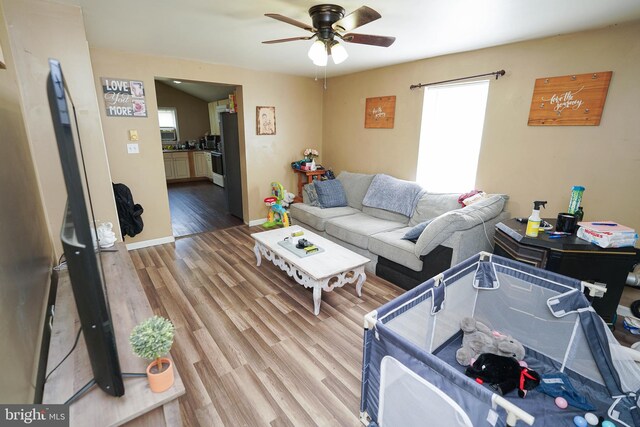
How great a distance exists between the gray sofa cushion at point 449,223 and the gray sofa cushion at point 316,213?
1424mm

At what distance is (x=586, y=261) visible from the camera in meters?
2.00

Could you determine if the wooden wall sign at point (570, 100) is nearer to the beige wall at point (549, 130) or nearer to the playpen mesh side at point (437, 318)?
the beige wall at point (549, 130)

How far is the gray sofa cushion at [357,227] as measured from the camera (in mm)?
3266

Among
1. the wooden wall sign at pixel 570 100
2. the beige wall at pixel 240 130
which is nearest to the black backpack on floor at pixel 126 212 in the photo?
the beige wall at pixel 240 130

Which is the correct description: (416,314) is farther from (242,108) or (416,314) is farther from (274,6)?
(242,108)

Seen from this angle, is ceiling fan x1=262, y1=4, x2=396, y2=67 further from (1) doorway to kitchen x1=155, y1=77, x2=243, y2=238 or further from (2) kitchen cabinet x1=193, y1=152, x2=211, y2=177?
(2) kitchen cabinet x1=193, y1=152, x2=211, y2=177

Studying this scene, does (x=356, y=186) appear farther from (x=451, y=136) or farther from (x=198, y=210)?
(x=198, y=210)

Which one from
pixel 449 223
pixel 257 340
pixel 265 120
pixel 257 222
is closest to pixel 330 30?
pixel 449 223

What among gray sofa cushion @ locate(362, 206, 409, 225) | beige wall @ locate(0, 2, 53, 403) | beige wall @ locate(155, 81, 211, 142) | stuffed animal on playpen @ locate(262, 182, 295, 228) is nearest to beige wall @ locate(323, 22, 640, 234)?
gray sofa cushion @ locate(362, 206, 409, 225)

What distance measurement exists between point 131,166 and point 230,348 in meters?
2.78

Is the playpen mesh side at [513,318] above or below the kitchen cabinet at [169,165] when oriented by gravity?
below

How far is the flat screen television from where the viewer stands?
756 mm

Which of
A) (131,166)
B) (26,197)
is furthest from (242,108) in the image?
(26,197)

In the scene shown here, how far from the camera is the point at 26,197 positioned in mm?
1721
